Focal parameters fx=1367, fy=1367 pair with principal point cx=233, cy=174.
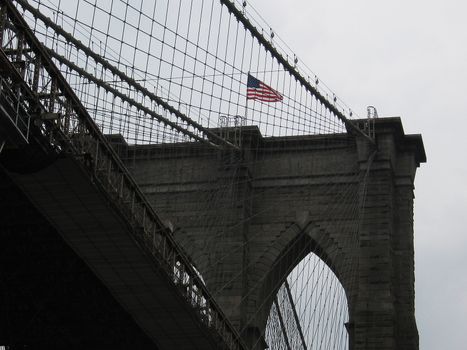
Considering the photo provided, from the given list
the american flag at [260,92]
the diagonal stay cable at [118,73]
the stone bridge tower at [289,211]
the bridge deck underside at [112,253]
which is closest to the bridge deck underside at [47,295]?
the bridge deck underside at [112,253]

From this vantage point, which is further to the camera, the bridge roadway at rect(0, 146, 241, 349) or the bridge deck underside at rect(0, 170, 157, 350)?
the bridge deck underside at rect(0, 170, 157, 350)

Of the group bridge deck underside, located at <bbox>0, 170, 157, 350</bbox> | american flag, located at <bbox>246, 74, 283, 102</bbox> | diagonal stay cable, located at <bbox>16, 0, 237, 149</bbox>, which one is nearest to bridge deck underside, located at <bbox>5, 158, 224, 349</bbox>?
bridge deck underside, located at <bbox>0, 170, 157, 350</bbox>

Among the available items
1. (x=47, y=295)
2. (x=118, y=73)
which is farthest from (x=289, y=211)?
(x=47, y=295)

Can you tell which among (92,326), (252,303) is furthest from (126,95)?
(252,303)

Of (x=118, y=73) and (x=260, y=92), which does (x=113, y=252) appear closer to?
(x=118, y=73)

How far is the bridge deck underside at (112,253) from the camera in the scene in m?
28.0

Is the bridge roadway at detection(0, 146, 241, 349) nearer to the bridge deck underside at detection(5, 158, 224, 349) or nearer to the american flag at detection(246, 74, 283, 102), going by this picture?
the bridge deck underside at detection(5, 158, 224, 349)

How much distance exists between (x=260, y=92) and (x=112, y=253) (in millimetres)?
12612

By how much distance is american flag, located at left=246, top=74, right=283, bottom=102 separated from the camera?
41.2m

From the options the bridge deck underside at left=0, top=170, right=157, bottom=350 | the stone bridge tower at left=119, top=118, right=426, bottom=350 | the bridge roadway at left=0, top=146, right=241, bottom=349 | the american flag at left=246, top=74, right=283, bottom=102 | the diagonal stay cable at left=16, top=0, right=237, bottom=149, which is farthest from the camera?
the stone bridge tower at left=119, top=118, right=426, bottom=350

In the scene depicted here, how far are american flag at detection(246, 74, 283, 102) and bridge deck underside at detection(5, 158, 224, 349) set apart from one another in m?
10.5

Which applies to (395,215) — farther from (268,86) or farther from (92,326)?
(92,326)

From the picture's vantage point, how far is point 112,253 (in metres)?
30.3

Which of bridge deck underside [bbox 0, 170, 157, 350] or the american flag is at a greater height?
the american flag
